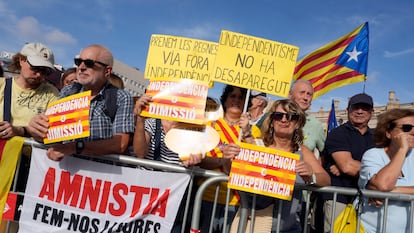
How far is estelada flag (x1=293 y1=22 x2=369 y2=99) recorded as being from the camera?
6.59 m

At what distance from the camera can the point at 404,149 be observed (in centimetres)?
288

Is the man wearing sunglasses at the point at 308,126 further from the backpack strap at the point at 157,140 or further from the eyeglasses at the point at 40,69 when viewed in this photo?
the eyeglasses at the point at 40,69

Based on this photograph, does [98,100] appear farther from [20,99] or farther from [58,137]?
[20,99]

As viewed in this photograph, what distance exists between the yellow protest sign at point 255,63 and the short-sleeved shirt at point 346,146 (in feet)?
3.91

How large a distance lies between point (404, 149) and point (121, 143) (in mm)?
2270

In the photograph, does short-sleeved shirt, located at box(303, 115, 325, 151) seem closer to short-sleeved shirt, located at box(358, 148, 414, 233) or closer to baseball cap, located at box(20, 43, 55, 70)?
short-sleeved shirt, located at box(358, 148, 414, 233)

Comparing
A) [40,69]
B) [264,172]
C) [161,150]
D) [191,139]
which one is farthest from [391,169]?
[40,69]

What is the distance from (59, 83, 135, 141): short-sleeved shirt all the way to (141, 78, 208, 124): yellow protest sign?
0.53ft

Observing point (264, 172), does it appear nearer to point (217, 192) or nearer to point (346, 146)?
point (217, 192)

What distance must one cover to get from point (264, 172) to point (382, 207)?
104cm

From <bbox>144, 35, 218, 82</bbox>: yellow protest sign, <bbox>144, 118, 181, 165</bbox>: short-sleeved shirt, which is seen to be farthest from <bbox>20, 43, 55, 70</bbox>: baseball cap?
<bbox>144, 118, 181, 165</bbox>: short-sleeved shirt

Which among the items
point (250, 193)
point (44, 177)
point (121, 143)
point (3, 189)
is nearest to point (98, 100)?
point (121, 143)

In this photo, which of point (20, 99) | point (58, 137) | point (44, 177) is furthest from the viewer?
point (20, 99)

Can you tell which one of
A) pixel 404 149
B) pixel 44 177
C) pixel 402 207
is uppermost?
pixel 404 149
